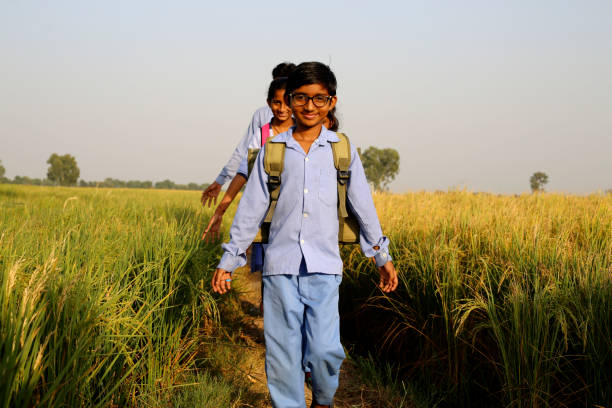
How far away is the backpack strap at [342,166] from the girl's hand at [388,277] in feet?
1.30

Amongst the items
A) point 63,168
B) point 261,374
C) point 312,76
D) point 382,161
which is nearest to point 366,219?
point 312,76

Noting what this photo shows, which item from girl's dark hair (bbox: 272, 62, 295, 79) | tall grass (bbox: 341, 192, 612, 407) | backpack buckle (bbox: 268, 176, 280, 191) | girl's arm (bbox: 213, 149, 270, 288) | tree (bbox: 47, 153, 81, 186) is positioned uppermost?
tree (bbox: 47, 153, 81, 186)

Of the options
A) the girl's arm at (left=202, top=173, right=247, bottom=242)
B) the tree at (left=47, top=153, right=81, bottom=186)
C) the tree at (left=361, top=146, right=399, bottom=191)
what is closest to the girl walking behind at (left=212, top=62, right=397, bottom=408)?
the girl's arm at (left=202, top=173, right=247, bottom=242)

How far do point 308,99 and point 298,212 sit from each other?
0.59 metres

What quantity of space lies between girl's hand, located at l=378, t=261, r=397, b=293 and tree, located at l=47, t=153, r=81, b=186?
110 meters

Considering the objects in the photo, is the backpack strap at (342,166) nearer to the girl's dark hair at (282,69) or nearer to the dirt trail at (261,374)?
the dirt trail at (261,374)

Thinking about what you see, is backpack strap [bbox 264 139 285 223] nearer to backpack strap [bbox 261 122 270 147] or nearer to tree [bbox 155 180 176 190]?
backpack strap [bbox 261 122 270 147]

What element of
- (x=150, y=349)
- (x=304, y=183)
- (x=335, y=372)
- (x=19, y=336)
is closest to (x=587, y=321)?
(x=335, y=372)

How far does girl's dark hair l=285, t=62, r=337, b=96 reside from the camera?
2.42 metres

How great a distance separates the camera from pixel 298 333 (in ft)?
7.73

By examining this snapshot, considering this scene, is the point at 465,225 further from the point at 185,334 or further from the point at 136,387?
the point at 136,387

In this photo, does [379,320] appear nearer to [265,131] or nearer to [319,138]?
[265,131]

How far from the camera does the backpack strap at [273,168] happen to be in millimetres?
2414

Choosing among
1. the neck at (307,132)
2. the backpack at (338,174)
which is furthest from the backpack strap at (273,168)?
the neck at (307,132)
